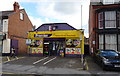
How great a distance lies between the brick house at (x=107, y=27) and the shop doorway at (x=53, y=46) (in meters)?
5.51

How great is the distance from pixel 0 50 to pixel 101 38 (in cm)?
1594

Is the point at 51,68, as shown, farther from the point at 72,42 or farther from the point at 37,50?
the point at 37,50

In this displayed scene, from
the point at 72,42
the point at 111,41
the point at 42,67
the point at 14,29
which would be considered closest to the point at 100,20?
the point at 111,41

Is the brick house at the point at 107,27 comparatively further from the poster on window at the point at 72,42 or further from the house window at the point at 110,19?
the poster on window at the point at 72,42

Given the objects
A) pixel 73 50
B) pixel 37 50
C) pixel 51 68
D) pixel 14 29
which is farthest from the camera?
pixel 14 29

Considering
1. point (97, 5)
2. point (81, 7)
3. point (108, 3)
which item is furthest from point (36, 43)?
point (108, 3)

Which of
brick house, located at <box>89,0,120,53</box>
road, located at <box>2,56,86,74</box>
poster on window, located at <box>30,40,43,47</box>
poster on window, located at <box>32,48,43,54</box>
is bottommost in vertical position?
road, located at <box>2,56,86,74</box>

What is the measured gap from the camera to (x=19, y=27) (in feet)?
84.5

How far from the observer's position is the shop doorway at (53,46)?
2066cm

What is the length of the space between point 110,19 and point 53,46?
365 inches

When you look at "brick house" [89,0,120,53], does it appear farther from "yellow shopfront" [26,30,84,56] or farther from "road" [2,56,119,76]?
"road" [2,56,119,76]

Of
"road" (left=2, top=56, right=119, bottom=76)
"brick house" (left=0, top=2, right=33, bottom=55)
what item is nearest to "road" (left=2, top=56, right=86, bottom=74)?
"road" (left=2, top=56, right=119, bottom=76)

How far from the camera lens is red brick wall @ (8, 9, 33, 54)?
22.7 meters

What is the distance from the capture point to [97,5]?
1748 cm
